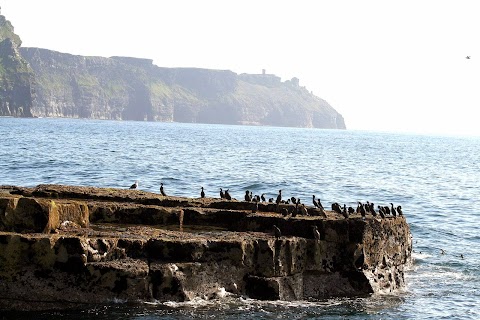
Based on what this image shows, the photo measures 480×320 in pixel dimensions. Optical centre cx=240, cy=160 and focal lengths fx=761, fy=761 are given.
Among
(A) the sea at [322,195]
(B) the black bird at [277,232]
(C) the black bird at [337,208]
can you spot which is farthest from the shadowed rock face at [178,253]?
(C) the black bird at [337,208]

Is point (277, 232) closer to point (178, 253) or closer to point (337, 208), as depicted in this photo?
point (178, 253)

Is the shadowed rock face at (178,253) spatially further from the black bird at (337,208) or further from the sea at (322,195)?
the black bird at (337,208)

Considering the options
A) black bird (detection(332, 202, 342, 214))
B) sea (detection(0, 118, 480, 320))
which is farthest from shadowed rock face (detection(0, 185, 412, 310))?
black bird (detection(332, 202, 342, 214))

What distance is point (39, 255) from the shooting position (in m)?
22.0

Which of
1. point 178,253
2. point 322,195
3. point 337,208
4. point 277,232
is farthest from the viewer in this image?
point 322,195

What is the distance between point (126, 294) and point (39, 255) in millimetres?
2745

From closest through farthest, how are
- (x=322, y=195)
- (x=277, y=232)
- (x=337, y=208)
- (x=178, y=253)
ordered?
(x=178, y=253)
(x=277, y=232)
(x=337, y=208)
(x=322, y=195)

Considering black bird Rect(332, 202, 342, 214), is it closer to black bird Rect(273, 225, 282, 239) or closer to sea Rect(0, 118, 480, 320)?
sea Rect(0, 118, 480, 320)

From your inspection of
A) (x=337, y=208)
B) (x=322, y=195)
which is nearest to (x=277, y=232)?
(x=337, y=208)

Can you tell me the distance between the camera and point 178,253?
76.2 ft

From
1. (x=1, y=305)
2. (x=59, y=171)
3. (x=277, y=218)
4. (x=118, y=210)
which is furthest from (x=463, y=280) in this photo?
(x=59, y=171)

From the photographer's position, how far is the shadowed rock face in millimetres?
21922

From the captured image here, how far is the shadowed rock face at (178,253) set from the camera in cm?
2192

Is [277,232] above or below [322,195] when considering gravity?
above
